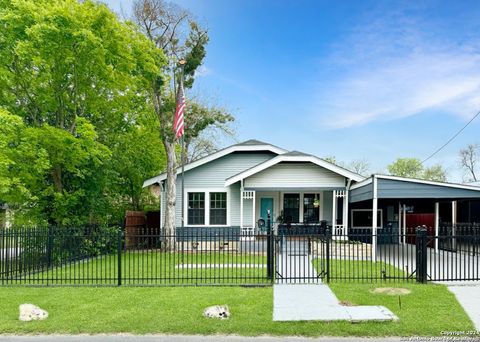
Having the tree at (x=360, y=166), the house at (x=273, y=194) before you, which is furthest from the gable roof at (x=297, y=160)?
the tree at (x=360, y=166)

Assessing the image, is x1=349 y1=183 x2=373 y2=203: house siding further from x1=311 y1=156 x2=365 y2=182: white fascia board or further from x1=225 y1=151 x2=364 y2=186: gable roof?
x1=225 y1=151 x2=364 y2=186: gable roof

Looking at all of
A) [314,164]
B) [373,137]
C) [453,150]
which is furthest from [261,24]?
[453,150]

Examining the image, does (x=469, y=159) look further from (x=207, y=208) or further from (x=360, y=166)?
(x=207, y=208)

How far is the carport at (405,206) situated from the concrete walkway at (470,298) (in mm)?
3111

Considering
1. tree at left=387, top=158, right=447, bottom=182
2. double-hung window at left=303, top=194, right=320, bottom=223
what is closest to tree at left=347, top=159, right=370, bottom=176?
tree at left=387, top=158, right=447, bottom=182

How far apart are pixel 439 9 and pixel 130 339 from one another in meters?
19.1

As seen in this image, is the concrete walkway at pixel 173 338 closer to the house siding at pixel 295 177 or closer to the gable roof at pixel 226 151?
the house siding at pixel 295 177

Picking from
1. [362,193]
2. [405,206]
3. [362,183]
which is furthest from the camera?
[405,206]

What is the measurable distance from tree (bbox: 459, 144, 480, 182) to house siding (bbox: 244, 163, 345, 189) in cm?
5266

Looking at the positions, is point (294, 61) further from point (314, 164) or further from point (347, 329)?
point (347, 329)

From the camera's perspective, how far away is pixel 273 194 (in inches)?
840

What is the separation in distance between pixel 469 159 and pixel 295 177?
5492 centimetres

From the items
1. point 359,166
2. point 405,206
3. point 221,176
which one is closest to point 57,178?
point 221,176

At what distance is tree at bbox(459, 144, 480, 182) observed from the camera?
206ft
